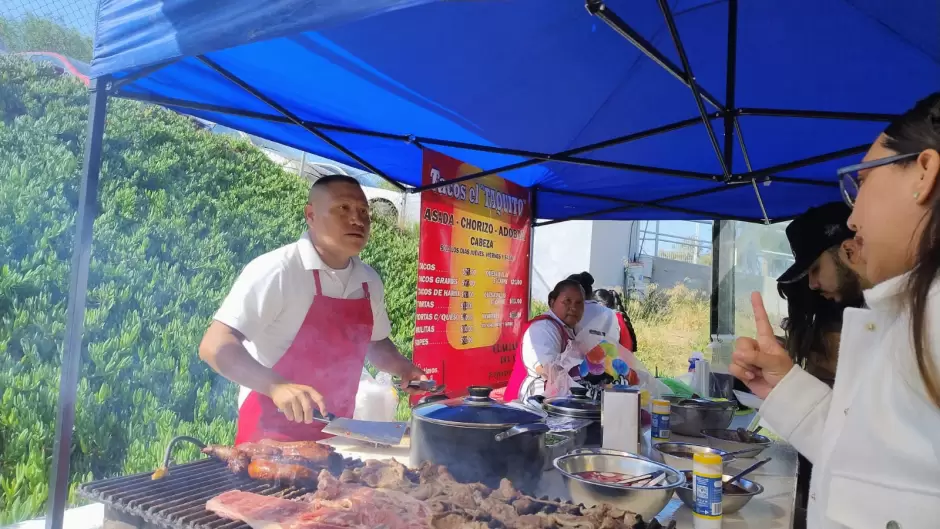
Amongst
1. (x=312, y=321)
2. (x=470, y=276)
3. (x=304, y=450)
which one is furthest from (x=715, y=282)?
(x=304, y=450)

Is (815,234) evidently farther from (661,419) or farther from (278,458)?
(278,458)

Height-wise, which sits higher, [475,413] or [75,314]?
[75,314]

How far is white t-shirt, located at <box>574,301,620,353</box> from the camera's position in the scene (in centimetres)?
495

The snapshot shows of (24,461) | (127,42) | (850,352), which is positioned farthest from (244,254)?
(850,352)

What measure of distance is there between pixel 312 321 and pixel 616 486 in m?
1.86

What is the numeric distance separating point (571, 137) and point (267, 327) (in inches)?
103

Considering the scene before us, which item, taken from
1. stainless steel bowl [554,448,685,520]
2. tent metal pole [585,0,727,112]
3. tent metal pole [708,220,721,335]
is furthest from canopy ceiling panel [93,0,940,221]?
tent metal pole [708,220,721,335]

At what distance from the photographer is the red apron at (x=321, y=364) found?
102 inches

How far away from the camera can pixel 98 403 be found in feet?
18.5

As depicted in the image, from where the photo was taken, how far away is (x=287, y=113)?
3.06m

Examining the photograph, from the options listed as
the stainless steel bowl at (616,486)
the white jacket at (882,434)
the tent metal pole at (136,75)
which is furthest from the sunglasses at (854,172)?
the tent metal pole at (136,75)

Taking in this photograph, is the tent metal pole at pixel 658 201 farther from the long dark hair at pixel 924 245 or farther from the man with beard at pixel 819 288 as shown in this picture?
the long dark hair at pixel 924 245

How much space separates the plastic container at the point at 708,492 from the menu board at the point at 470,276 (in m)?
2.90

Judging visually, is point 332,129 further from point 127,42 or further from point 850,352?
point 850,352
